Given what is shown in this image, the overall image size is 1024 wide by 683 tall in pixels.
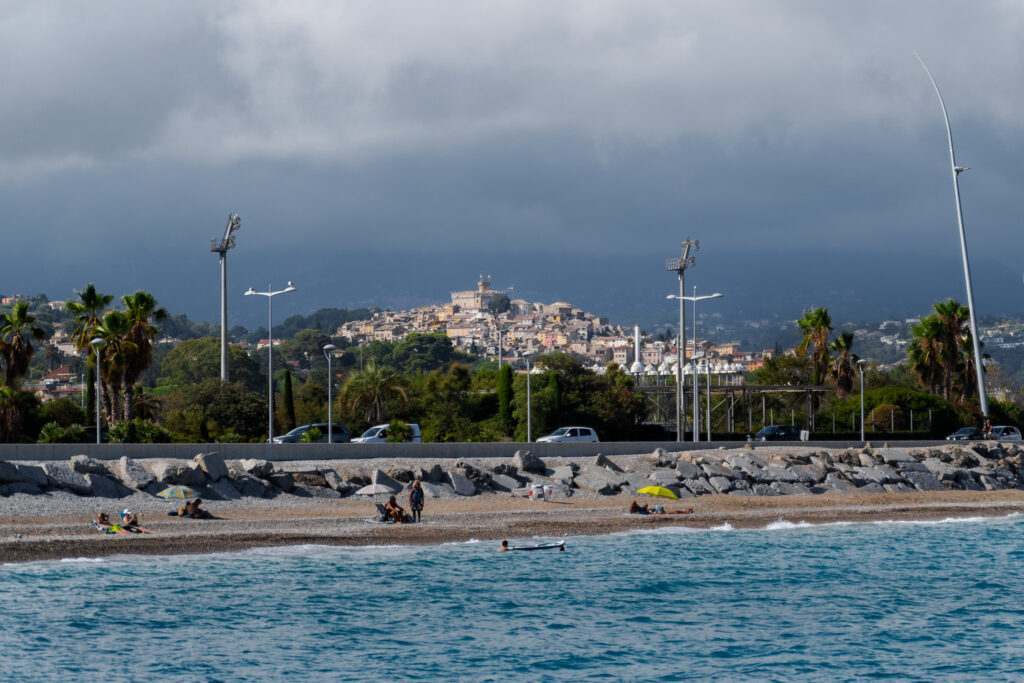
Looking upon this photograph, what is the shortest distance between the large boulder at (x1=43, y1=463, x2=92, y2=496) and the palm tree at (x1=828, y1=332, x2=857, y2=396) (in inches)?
2250

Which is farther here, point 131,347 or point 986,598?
point 131,347

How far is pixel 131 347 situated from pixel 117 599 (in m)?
29.1

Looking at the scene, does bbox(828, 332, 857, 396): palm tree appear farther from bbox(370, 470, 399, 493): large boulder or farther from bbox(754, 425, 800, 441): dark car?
bbox(370, 470, 399, 493): large boulder

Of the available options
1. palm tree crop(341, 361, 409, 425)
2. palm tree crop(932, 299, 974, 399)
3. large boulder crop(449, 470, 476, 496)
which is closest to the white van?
large boulder crop(449, 470, 476, 496)

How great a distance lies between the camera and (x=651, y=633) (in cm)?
2339

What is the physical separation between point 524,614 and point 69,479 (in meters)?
15.8

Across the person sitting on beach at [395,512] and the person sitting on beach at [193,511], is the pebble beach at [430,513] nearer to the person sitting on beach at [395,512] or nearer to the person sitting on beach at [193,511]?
the person sitting on beach at [193,511]

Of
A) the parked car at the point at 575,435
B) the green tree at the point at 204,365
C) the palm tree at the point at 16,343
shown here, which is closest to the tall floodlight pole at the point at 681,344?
the parked car at the point at 575,435

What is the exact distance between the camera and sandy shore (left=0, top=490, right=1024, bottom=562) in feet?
93.6

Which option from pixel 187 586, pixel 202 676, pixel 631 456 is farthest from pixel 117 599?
pixel 631 456

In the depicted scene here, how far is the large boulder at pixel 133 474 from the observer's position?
111 feet

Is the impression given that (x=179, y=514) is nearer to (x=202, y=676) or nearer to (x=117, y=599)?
(x=117, y=599)

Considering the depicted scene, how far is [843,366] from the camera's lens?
7944 cm

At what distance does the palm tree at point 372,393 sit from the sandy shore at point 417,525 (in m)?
30.0
